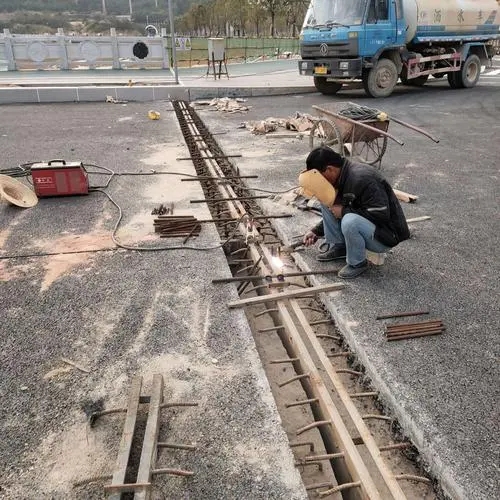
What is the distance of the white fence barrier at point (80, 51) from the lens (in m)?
16.7

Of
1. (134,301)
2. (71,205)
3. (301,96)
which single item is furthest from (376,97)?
(134,301)

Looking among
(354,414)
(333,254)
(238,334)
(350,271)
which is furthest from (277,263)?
(354,414)

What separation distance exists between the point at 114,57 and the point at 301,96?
7.52 meters

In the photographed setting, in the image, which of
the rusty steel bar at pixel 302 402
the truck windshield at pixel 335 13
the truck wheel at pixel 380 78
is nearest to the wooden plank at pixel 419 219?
the rusty steel bar at pixel 302 402

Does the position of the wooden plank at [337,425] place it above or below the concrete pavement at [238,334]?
below

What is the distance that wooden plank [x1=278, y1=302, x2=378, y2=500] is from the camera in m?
2.21

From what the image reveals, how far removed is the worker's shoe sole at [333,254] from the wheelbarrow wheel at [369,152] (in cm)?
293

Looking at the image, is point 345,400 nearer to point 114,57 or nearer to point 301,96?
point 301,96

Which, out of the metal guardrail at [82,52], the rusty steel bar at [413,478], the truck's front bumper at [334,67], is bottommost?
the rusty steel bar at [413,478]

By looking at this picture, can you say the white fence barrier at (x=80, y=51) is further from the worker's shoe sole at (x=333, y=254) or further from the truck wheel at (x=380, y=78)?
the worker's shoe sole at (x=333, y=254)

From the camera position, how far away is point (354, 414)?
262cm

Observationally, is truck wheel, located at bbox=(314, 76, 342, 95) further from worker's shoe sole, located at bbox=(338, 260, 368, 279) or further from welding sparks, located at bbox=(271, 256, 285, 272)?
worker's shoe sole, located at bbox=(338, 260, 368, 279)

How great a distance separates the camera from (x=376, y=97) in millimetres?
13953

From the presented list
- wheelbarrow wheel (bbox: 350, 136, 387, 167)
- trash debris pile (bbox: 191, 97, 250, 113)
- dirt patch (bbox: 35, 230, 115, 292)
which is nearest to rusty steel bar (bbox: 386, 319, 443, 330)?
dirt patch (bbox: 35, 230, 115, 292)
